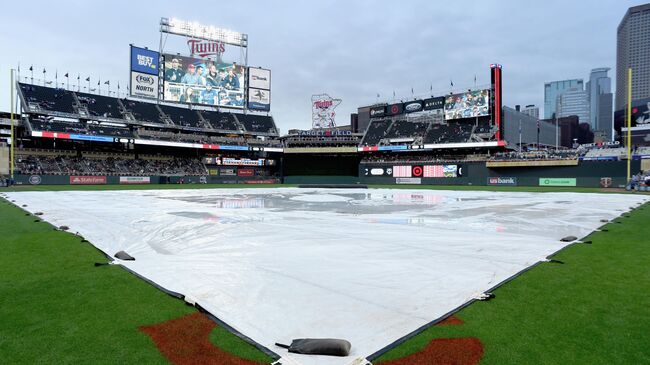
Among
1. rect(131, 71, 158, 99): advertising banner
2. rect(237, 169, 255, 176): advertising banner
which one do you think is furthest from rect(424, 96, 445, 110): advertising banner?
rect(131, 71, 158, 99): advertising banner

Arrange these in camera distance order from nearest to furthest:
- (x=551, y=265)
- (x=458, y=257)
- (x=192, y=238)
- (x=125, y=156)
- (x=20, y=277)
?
(x=20, y=277) → (x=551, y=265) → (x=458, y=257) → (x=192, y=238) → (x=125, y=156)

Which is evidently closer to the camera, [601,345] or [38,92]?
[601,345]

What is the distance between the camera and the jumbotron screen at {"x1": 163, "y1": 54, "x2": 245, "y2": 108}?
6291cm

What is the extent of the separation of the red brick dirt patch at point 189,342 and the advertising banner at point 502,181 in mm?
59594

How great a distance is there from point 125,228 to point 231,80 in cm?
6171

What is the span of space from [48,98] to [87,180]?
1748 centimetres

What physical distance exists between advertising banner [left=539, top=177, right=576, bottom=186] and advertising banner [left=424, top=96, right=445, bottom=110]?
23.6 meters

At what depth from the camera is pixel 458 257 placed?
7023mm

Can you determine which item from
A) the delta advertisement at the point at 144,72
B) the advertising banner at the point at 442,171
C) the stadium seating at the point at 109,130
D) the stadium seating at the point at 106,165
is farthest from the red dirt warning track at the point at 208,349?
the delta advertisement at the point at 144,72

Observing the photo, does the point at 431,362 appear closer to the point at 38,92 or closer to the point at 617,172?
the point at 617,172

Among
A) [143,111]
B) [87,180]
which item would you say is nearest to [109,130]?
[143,111]

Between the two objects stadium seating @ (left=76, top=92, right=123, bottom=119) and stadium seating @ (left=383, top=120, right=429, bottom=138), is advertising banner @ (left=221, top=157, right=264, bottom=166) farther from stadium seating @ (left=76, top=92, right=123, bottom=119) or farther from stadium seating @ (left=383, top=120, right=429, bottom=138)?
stadium seating @ (left=383, top=120, right=429, bottom=138)

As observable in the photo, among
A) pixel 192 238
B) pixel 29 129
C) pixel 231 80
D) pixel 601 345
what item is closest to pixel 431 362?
pixel 601 345

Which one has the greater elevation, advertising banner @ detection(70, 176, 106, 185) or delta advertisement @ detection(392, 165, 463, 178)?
delta advertisement @ detection(392, 165, 463, 178)
